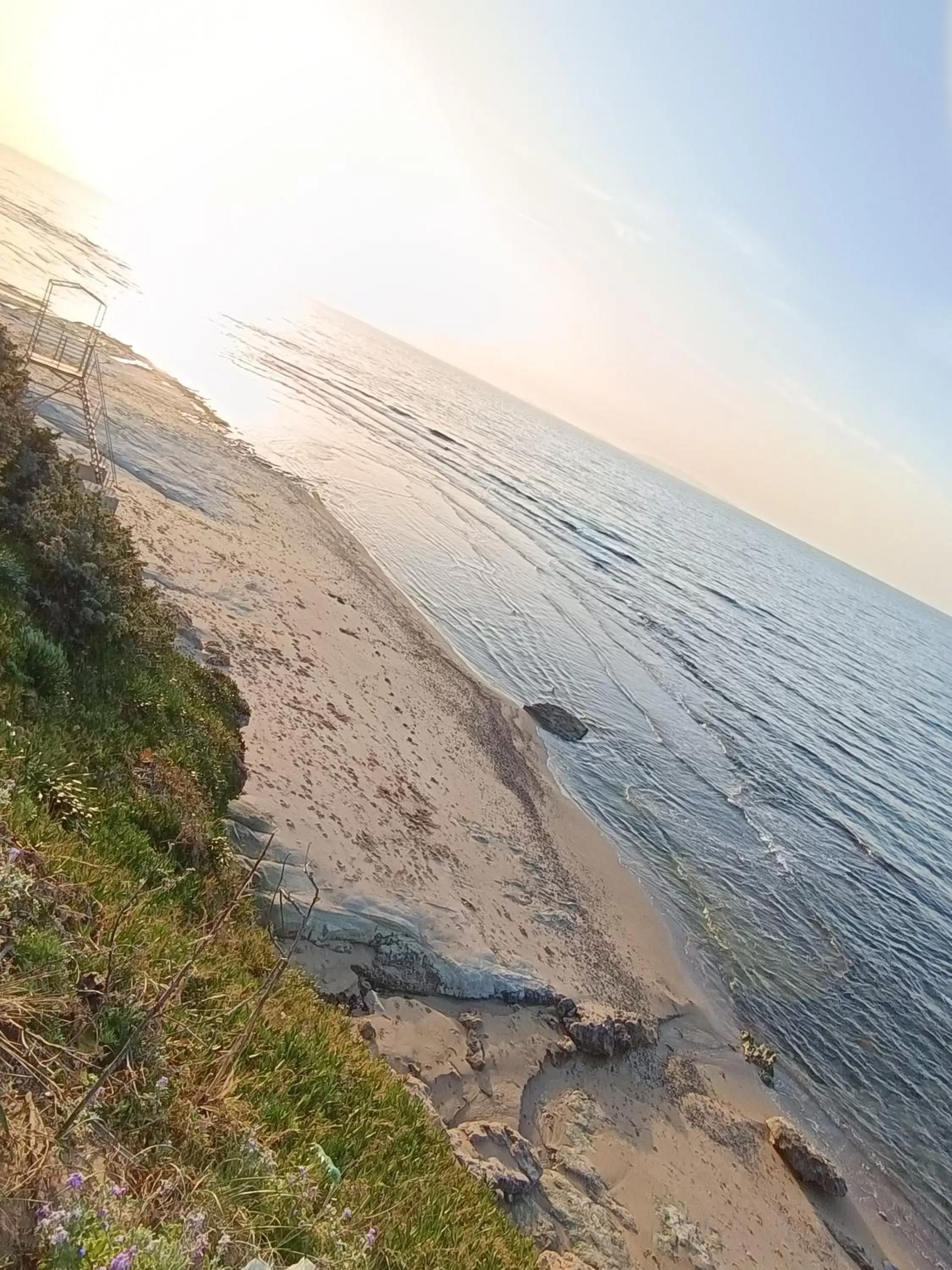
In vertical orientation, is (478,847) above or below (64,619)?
below

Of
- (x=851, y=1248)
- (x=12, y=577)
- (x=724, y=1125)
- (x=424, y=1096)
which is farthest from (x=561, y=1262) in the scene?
Result: (x=12, y=577)

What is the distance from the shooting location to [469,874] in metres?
14.9

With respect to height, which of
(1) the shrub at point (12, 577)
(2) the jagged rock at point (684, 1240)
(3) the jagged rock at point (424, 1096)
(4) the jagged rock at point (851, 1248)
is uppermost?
(1) the shrub at point (12, 577)

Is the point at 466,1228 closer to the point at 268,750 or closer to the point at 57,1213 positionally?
the point at 57,1213

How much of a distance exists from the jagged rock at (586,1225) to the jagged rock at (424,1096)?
1.74 metres

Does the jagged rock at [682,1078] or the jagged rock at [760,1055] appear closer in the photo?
the jagged rock at [682,1078]

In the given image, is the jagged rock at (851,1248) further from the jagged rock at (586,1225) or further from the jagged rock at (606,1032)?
the jagged rock at (586,1225)

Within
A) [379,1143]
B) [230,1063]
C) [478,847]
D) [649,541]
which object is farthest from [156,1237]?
[649,541]

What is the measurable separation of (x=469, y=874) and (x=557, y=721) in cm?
1104

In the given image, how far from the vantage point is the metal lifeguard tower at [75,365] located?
18453 millimetres

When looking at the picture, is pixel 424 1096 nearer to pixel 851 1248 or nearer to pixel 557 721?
pixel 851 1248

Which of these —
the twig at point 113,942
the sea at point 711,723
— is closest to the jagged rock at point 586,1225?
the sea at point 711,723

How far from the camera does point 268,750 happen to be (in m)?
13.8

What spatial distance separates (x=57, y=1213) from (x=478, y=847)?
13448mm
